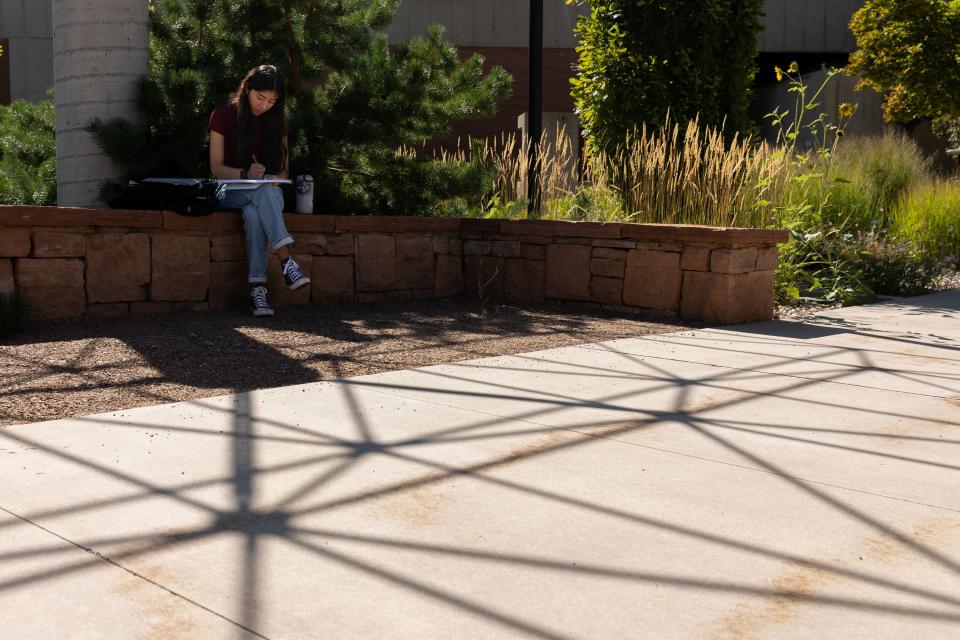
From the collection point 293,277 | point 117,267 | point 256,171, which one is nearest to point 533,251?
point 293,277

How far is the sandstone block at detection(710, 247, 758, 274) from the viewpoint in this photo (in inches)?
258

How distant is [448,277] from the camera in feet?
25.7

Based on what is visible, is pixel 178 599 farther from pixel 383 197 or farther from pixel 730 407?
pixel 383 197

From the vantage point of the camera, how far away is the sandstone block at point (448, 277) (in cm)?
776

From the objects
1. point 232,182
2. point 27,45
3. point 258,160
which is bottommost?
point 232,182

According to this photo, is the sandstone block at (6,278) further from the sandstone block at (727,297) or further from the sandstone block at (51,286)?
the sandstone block at (727,297)

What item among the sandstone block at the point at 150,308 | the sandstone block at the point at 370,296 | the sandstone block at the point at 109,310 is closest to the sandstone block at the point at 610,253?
the sandstone block at the point at 370,296

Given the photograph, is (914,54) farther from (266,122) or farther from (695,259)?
(266,122)

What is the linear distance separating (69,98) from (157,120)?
22.8 inches

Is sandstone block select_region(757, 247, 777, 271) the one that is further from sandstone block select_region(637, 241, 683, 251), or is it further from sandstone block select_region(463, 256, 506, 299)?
sandstone block select_region(463, 256, 506, 299)

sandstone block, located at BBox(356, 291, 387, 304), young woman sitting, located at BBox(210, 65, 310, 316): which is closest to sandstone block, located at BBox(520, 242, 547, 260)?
sandstone block, located at BBox(356, 291, 387, 304)

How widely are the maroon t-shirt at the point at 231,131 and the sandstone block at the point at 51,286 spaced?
1215 mm

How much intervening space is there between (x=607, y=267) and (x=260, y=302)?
8.19 ft

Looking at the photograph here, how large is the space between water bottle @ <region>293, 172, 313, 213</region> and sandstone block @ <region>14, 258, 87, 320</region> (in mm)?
1603
